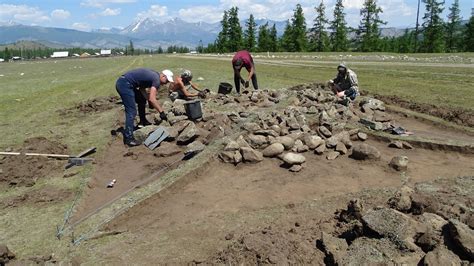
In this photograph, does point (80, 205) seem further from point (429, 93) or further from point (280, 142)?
point (429, 93)

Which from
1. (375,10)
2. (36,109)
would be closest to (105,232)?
(36,109)

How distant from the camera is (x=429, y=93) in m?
12.9

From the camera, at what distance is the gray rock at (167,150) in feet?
26.4

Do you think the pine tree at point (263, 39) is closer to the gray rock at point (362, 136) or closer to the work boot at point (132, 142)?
the work boot at point (132, 142)

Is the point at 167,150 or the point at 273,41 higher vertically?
the point at 273,41

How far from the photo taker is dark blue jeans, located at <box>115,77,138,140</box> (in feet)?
28.0

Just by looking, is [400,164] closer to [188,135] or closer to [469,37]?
[188,135]

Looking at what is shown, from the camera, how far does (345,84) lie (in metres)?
11.7

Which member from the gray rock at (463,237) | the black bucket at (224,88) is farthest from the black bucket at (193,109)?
the gray rock at (463,237)

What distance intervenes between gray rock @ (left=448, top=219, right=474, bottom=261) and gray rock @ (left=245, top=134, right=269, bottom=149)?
406 centimetres

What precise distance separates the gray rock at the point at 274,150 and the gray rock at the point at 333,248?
3.03m

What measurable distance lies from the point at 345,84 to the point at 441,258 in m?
8.59

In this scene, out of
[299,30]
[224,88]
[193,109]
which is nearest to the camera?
[193,109]

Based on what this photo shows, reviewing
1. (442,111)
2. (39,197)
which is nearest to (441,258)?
(39,197)
